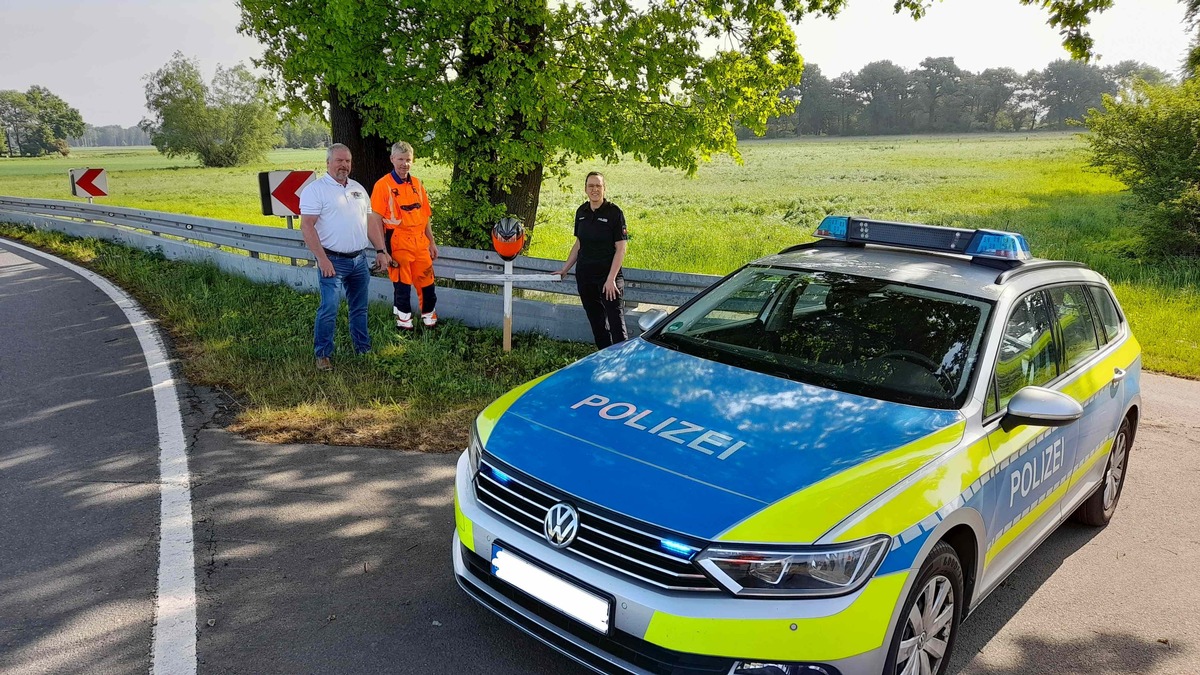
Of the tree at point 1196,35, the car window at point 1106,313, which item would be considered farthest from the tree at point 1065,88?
the car window at point 1106,313

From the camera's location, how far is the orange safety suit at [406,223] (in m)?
8.04

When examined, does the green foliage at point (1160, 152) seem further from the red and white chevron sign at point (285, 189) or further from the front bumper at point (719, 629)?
the front bumper at point (719, 629)

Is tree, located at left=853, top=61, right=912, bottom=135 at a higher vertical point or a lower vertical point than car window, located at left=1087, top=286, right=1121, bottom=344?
higher

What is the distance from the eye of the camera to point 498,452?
318cm

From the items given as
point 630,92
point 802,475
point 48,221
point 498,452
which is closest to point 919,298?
point 802,475

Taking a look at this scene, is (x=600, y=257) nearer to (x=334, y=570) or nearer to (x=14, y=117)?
(x=334, y=570)

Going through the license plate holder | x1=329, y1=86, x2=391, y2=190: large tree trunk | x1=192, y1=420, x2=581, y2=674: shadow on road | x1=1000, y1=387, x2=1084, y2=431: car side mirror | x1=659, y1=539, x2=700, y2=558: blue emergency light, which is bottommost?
x1=192, y1=420, x2=581, y2=674: shadow on road

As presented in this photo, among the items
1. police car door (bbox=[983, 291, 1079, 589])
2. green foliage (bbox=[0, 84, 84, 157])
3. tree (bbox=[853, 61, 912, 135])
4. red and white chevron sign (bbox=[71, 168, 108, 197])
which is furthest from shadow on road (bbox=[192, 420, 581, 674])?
→ green foliage (bbox=[0, 84, 84, 157])

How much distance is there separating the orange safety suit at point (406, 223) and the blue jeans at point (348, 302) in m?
0.57

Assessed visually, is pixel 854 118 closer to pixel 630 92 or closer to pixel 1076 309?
pixel 630 92

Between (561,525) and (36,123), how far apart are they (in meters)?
135

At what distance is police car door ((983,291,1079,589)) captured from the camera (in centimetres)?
332

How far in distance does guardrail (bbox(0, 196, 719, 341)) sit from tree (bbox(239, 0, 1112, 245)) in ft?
5.98

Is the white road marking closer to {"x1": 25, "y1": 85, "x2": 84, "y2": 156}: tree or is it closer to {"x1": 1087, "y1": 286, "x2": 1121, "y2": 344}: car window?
{"x1": 1087, "y1": 286, "x2": 1121, "y2": 344}: car window
